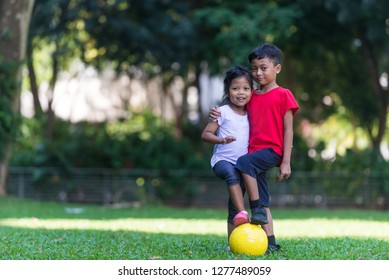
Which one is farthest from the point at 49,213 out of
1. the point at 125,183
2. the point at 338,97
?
the point at 338,97

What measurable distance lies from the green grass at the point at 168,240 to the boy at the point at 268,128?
0.71 m

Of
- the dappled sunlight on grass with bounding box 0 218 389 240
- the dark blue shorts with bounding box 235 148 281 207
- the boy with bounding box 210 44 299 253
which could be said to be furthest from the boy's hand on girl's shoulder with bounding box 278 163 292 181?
the dappled sunlight on grass with bounding box 0 218 389 240

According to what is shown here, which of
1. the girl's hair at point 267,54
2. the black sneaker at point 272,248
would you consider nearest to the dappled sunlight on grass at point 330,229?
the black sneaker at point 272,248

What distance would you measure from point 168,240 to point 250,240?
2.18m

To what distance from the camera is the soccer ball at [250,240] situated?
8203mm

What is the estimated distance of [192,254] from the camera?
851 cm

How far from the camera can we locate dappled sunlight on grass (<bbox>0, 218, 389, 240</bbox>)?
1262 cm

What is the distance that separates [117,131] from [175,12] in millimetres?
3903

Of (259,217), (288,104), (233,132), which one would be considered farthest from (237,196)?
(288,104)

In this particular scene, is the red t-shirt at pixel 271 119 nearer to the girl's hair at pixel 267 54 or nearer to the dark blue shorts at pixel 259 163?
the dark blue shorts at pixel 259 163

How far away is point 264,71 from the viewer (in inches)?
343

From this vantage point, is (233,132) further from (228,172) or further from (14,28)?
(14,28)

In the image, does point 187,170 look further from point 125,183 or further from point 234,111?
point 234,111

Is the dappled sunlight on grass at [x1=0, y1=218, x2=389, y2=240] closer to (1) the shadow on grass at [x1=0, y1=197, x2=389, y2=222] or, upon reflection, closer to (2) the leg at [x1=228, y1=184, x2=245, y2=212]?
(1) the shadow on grass at [x1=0, y1=197, x2=389, y2=222]
